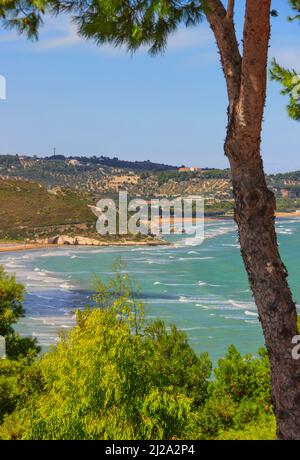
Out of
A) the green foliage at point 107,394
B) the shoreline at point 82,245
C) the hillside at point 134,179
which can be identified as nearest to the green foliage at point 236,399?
the green foliage at point 107,394

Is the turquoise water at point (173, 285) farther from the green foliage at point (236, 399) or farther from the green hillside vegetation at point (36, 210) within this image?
the green foliage at point (236, 399)

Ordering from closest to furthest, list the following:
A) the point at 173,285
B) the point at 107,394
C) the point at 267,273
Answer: the point at 267,273, the point at 107,394, the point at 173,285

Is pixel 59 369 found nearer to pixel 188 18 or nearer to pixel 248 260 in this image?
pixel 248 260

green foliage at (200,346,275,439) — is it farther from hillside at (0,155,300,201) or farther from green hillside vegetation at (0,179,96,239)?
hillside at (0,155,300,201)

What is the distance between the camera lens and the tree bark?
6934mm

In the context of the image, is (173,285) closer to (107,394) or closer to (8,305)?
(8,305)

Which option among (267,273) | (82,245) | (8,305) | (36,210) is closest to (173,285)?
(8,305)

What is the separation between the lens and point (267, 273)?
701 centimetres

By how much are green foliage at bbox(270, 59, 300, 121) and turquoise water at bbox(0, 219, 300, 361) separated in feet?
76.1

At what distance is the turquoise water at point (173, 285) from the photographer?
41281 mm

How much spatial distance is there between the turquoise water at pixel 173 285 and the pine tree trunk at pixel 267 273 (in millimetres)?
27628

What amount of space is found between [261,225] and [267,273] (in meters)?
0.51

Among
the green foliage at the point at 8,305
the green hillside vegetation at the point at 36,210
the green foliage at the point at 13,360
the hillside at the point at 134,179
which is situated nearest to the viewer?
the green foliage at the point at 13,360
